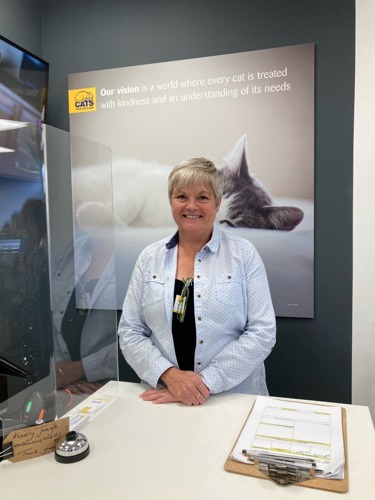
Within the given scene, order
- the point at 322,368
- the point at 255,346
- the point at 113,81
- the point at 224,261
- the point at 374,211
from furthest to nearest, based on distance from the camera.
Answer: the point at 113,81 < the point at 322,368 < the point at 374,211 < the point at 224,261 < the point at 255,346

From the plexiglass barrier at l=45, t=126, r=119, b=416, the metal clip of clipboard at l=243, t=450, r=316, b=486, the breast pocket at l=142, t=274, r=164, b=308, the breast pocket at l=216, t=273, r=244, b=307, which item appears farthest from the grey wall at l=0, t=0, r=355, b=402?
the metal clip of clipboard at l=243, t=450, r=316, b=486

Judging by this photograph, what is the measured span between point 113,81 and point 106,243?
4.53ft

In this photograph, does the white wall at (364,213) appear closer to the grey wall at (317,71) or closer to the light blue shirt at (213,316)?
the grey wall at (317,71)

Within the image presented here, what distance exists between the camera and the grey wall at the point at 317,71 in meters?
2.20

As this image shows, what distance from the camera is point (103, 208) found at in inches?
62.0

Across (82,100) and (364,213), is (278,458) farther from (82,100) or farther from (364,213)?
(82,100)

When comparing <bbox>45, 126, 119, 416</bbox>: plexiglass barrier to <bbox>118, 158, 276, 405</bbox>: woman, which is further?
<bbox>118, 158, 276, 405</bbox>: woman

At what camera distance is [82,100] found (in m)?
2.60

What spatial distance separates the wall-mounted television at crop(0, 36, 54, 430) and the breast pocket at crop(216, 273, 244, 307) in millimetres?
653

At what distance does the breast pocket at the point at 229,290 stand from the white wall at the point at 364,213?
91cm

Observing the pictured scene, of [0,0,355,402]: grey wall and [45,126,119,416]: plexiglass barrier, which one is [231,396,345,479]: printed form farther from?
[0,0,355,402]: grey wall

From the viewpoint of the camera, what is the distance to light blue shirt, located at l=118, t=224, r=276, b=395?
5.14 feet

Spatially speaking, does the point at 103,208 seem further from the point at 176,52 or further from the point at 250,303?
the point at 176,52

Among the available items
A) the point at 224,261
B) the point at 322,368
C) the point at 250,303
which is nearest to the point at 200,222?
the point at 224,261
